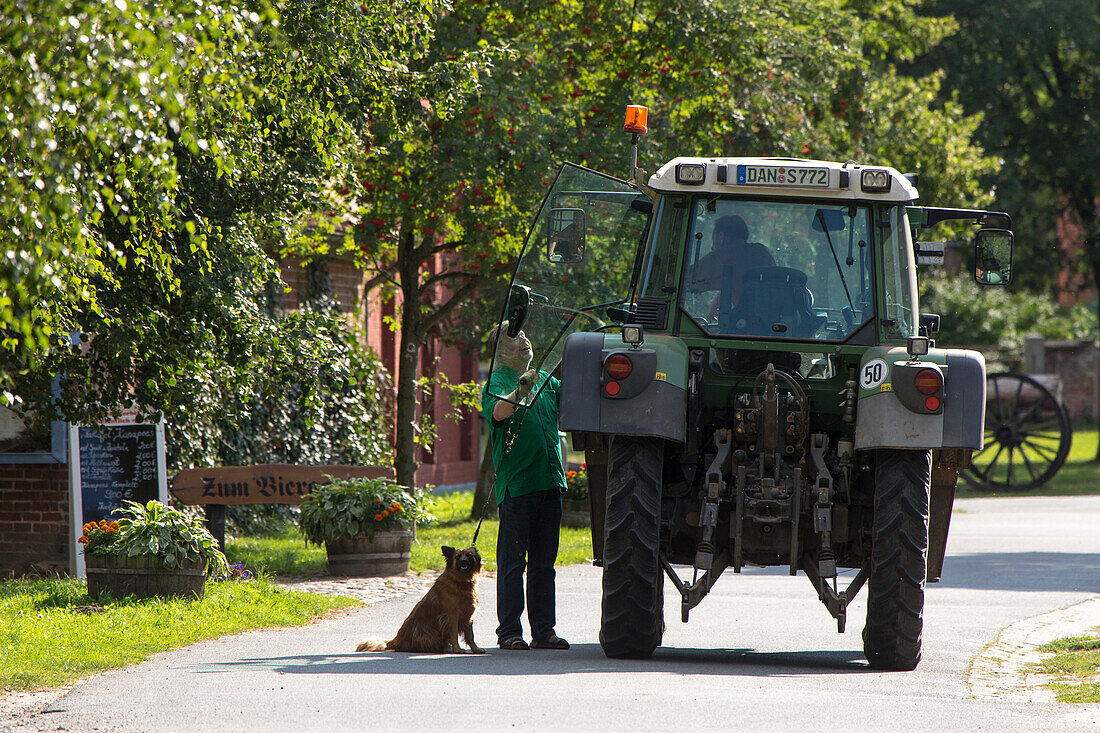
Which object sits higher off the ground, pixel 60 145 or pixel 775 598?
pixel 60 145

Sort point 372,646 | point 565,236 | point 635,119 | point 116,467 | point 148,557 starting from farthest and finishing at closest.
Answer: point 116,467
point 148,557
point 635,119
point 372,646
point 565,236

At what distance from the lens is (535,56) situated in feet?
49.0

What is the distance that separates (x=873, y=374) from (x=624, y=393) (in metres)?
1.31

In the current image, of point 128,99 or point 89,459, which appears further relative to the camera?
point 89,459

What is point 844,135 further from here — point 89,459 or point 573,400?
point 573,400

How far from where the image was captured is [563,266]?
783 cm

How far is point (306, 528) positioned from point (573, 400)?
526 centimetres

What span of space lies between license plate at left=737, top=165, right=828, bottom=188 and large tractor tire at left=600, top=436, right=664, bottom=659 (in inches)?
64.5

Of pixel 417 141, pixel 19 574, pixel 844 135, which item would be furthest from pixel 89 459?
pixel 844 135

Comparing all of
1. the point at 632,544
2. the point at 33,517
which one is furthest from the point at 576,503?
the point at 632,544

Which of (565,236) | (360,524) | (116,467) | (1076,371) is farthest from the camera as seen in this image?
(1076,371)

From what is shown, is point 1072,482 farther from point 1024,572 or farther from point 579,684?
point 579,684

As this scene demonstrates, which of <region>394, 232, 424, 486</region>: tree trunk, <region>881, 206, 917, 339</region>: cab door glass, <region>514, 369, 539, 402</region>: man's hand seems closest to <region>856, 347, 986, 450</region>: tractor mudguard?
<region>881, 206, 917, 339</region>: cab door glass

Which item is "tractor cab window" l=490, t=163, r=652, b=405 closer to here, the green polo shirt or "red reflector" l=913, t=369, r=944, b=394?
the green polo shirt
